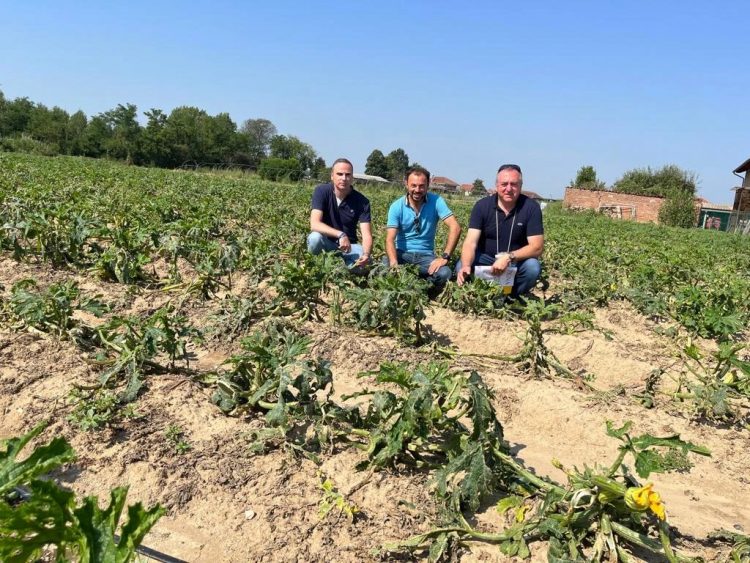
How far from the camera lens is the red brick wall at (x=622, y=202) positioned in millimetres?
34625

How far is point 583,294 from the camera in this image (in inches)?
228

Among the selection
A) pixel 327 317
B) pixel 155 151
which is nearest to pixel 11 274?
pixel 327 317

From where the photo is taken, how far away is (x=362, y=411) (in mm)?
3104

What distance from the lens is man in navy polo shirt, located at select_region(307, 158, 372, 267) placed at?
554cm

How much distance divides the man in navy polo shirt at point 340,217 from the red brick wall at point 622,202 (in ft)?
101

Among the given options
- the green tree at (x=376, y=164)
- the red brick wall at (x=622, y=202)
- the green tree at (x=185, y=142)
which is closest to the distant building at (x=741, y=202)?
the red brick wall at (x=622, y=202)

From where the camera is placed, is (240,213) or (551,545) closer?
(551,545)

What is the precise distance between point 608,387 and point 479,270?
147 cm

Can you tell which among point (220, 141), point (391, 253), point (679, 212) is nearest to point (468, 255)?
point (391, 253)

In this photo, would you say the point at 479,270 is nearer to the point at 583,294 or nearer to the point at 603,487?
the point at 583,294

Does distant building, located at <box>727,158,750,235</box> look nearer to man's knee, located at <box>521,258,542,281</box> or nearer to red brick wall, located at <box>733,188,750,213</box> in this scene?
red brick wall, located at <box>733,188,750,213</box>

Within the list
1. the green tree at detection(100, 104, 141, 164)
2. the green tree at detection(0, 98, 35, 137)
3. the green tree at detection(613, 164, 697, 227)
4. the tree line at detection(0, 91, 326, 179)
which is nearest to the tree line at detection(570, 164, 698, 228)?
the green tree at detection(613, 164, 697, 227)

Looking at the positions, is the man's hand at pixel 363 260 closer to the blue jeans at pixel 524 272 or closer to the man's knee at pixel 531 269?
the blue jeans at pixel 524 272

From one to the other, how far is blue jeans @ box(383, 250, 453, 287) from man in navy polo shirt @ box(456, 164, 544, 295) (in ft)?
0.53
